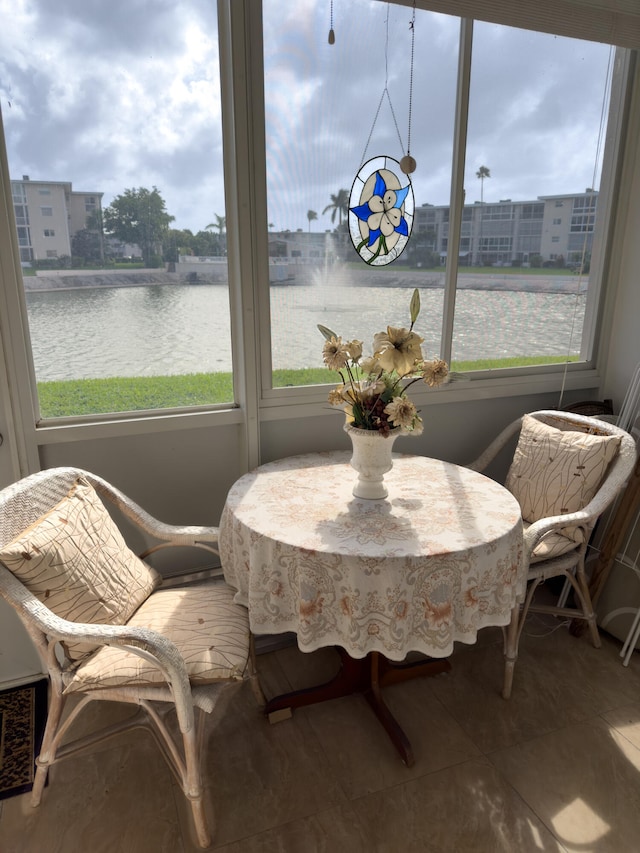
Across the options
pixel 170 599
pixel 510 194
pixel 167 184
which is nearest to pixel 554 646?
pixel 170 599

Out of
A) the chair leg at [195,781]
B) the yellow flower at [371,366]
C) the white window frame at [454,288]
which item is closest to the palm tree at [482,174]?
the white window frame at [454,288]

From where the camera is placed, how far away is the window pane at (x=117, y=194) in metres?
1.82

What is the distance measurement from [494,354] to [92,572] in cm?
205

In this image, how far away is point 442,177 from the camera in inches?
94.9

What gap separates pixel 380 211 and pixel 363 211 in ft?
0.26

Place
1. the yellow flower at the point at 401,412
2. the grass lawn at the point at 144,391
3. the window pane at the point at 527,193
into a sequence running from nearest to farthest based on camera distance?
1. the yellow flower at the point at 401,412
2. the grass lawn at the point at 144,391
3. the window pane at the point at 527,193

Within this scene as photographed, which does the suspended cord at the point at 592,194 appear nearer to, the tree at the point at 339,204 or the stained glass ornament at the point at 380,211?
the stained glass ornament at the point at 380,211

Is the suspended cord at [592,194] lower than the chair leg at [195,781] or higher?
higher

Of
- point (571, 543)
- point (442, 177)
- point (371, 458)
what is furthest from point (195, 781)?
point (442, 177)

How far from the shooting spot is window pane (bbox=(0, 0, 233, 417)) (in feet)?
5.97

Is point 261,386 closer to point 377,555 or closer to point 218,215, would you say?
point 218,215

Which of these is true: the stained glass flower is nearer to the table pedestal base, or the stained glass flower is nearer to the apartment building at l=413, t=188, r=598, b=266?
the apartment building at l=413, t=188, r=598, b=266

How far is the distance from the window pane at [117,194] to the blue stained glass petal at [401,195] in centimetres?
73

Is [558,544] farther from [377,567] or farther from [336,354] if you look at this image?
[336,354]
